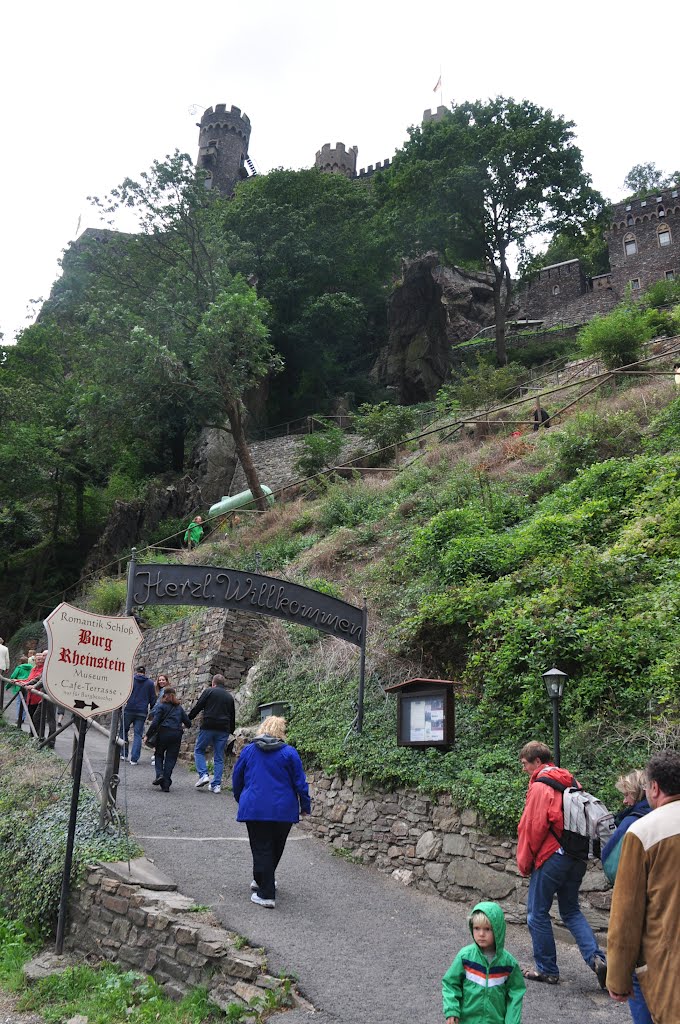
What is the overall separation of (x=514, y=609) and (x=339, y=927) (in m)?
4.23

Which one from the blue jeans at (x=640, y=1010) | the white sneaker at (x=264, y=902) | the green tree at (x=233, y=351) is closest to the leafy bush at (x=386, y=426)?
the green tree at (x=233, y=351)

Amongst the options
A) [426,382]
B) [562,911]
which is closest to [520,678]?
[562,911]

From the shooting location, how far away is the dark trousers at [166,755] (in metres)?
9.95

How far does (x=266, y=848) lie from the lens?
6.12 m

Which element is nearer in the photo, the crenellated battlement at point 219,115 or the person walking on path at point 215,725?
the person walking on path at point 215,725

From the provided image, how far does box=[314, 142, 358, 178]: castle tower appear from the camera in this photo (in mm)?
61938

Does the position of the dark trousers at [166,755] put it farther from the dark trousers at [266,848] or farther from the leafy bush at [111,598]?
the leafy bush at [111,598]

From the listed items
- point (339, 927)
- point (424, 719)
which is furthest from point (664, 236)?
point (339, 927)

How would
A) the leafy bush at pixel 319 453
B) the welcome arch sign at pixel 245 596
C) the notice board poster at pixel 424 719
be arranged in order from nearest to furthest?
the notice board poster at pixel 424 719, the welcome arch sign at pixel 245 596, the leafy bush at pixel 319 453

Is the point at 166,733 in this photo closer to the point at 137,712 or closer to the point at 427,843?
the point at 137,712

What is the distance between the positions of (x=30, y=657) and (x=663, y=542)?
8.85 meters

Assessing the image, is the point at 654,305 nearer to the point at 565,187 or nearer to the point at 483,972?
the point at 565,187

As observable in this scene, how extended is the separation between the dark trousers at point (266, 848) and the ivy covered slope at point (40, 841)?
1.35 metres

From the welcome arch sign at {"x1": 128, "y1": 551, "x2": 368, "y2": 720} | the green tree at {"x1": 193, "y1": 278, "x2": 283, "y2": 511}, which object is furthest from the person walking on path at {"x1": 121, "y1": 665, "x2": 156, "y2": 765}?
the green tree at {"x1": 193, "y1": 278, "x2": 283, "y2": 511}
